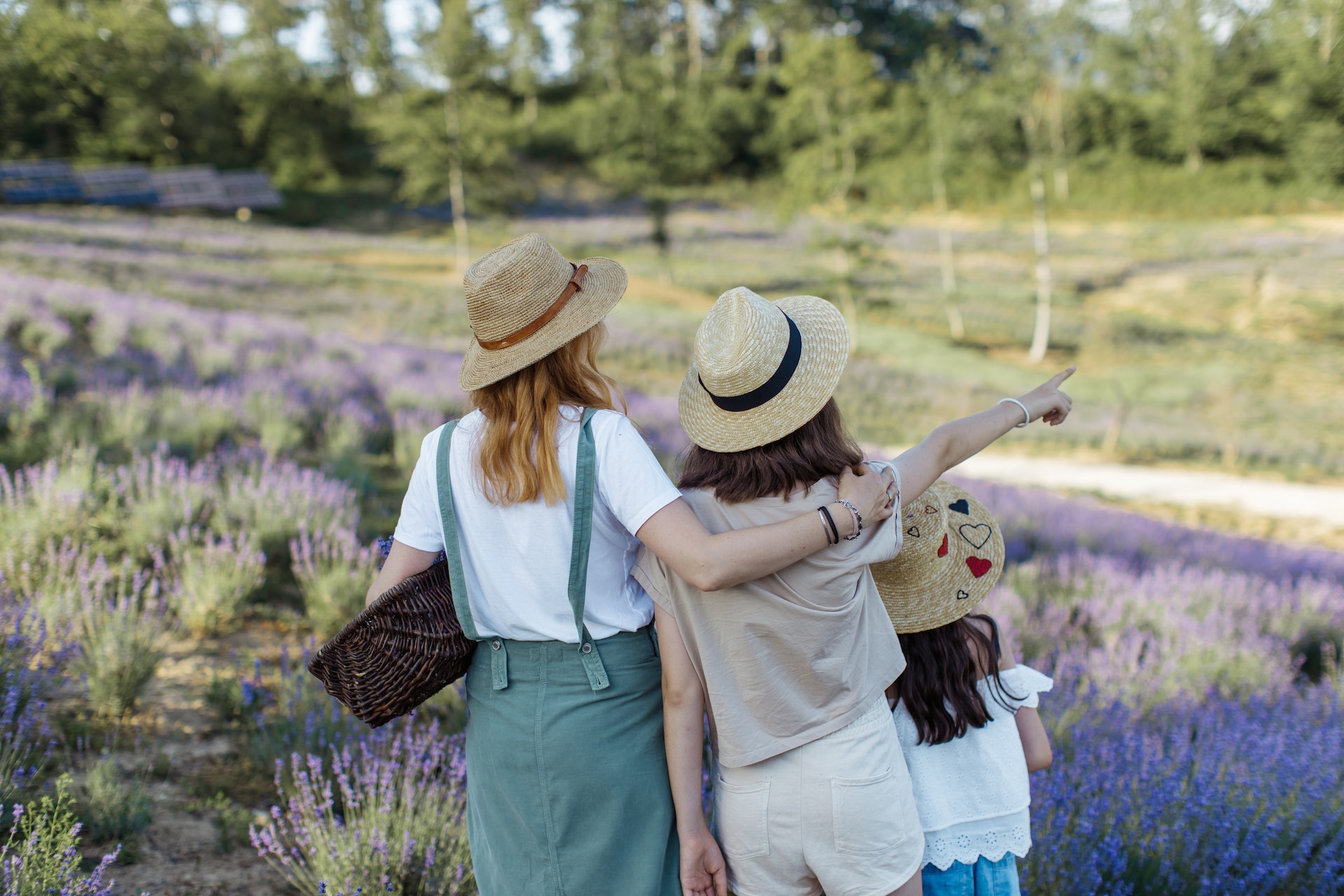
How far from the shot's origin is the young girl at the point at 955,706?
1.86 metres

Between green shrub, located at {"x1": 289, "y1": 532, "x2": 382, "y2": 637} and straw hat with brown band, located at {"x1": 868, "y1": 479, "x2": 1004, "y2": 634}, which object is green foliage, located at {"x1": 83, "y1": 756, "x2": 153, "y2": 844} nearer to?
green shrub, located at {"x1": 289, "y1": 532, "x2": 382, "y2": 637}

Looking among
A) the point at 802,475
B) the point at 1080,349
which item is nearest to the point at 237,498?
the point at 802,475

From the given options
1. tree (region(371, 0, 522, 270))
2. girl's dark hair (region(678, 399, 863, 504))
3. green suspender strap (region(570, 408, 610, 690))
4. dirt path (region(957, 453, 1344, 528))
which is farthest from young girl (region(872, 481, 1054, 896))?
tree (region(371, 0, 522, 270))

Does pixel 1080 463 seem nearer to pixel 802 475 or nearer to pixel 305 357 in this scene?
pixel 305 357

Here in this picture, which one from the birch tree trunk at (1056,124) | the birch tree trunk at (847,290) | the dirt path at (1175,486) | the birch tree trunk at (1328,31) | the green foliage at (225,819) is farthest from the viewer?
the birch tree trunk at (1328,31)

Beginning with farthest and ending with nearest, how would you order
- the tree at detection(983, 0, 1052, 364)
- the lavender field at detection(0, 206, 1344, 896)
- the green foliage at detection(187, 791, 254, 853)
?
the tree at detection(983, 0, 1052, 364)
the green foliage at detection(187, 791, 254, 853)
the lavender field at detection(0, 206, 1344, 896)

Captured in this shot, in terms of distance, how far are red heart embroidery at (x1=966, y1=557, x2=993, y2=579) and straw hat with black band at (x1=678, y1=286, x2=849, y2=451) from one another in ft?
1.79

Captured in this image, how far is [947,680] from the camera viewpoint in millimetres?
1882

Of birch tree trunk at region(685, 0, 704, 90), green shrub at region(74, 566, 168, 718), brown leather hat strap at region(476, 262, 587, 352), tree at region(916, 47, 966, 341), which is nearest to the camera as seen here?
brown leather hat strap at region(476, 262, 587, 352)

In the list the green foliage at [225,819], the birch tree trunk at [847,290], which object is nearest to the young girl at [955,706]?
the green foliage at [225,819]

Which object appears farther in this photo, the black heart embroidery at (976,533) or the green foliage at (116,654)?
the green foliage at (116,654)

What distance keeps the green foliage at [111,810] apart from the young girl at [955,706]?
2251 millimetres

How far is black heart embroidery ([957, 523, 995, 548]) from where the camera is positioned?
1.91 m

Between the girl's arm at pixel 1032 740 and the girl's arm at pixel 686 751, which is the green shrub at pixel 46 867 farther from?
the girl's arm at pixel 1032 740
